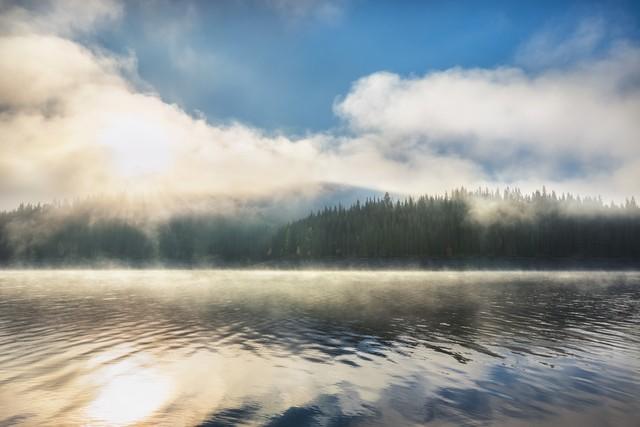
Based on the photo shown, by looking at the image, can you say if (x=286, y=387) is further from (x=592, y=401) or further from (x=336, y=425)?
(x=592, y=401)

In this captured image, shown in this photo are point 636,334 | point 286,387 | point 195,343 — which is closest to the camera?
point 286,387

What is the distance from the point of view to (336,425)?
1662 cm

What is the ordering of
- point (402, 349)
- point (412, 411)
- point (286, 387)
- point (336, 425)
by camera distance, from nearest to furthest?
1. point (336, 425)
2. point (412, 411)
3. point (286, 387)
4. point (402, 349)

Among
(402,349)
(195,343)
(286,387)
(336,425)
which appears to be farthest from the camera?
(195,343)

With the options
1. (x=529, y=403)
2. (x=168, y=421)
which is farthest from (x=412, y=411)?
(x=168, y=421)

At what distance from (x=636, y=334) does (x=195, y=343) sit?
38.9m

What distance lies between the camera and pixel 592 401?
19516 millimetres

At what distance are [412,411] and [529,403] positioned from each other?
5.69m

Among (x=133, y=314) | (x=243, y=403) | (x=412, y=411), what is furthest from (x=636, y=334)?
(x=133, y=314)

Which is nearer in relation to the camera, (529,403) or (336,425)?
(336,425)

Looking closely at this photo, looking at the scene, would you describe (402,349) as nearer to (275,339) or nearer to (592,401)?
(275,339)

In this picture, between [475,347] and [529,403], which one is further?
[475,347]

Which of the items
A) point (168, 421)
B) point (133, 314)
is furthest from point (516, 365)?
point (133, 314)

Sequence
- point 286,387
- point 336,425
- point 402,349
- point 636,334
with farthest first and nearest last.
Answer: point 636,334 < point 402,349 < point 286,387 < point 336,425
